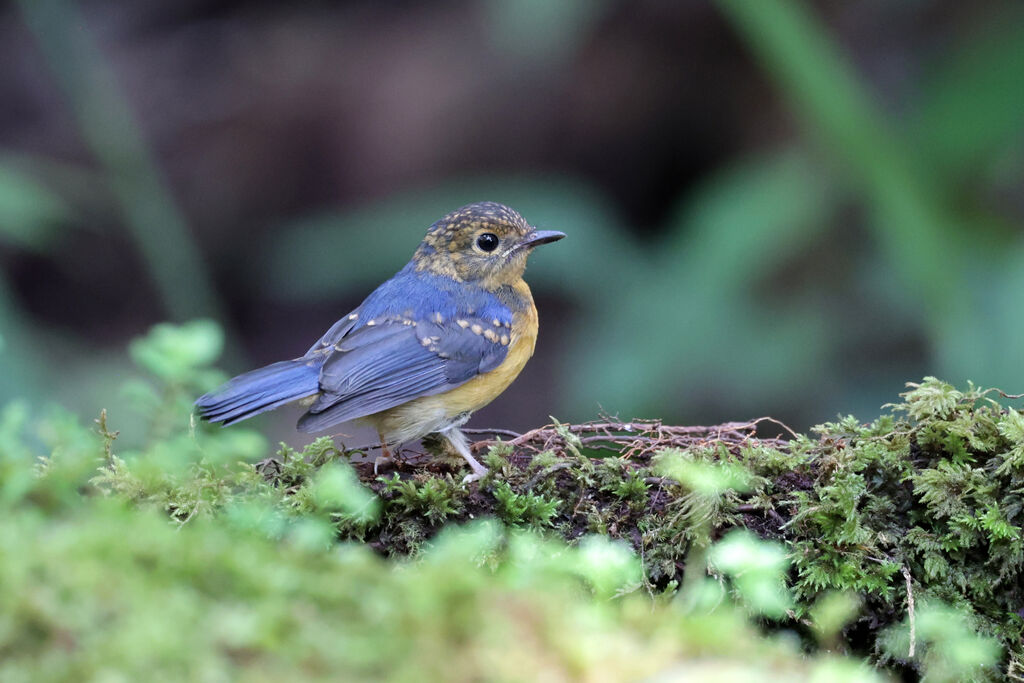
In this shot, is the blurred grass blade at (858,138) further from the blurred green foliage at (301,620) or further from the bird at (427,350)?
the blurred green foliage at (301,620)

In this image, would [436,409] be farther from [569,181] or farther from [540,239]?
[569,181]

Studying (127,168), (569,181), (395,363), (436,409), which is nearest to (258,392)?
(395,363)

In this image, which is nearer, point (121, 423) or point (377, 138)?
point (121, 423)

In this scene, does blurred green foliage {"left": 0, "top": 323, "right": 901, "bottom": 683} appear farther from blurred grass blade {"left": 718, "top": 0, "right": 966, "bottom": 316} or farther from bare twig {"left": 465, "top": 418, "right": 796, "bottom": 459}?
blurred grass blade {"left": 718, "top": 0, "right": 966, "bottom": 316}

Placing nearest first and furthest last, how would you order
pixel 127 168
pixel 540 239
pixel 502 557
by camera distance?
pixel 502 557, pixel 540 239, pixel 127 168

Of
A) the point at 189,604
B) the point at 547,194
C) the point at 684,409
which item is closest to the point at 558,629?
the point at 189,604

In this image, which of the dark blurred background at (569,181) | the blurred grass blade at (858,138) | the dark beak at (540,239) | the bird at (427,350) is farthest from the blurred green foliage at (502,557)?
the dark blurred background at (569,181)

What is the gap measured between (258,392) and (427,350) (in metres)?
0.67

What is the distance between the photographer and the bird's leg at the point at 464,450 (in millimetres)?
2733

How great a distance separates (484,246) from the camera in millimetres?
4309

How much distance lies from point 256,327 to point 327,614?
8.51 meters

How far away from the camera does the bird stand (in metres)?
3.50

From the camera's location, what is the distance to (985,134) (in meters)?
5.93

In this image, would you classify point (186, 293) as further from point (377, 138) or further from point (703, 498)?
point (703, 498)
